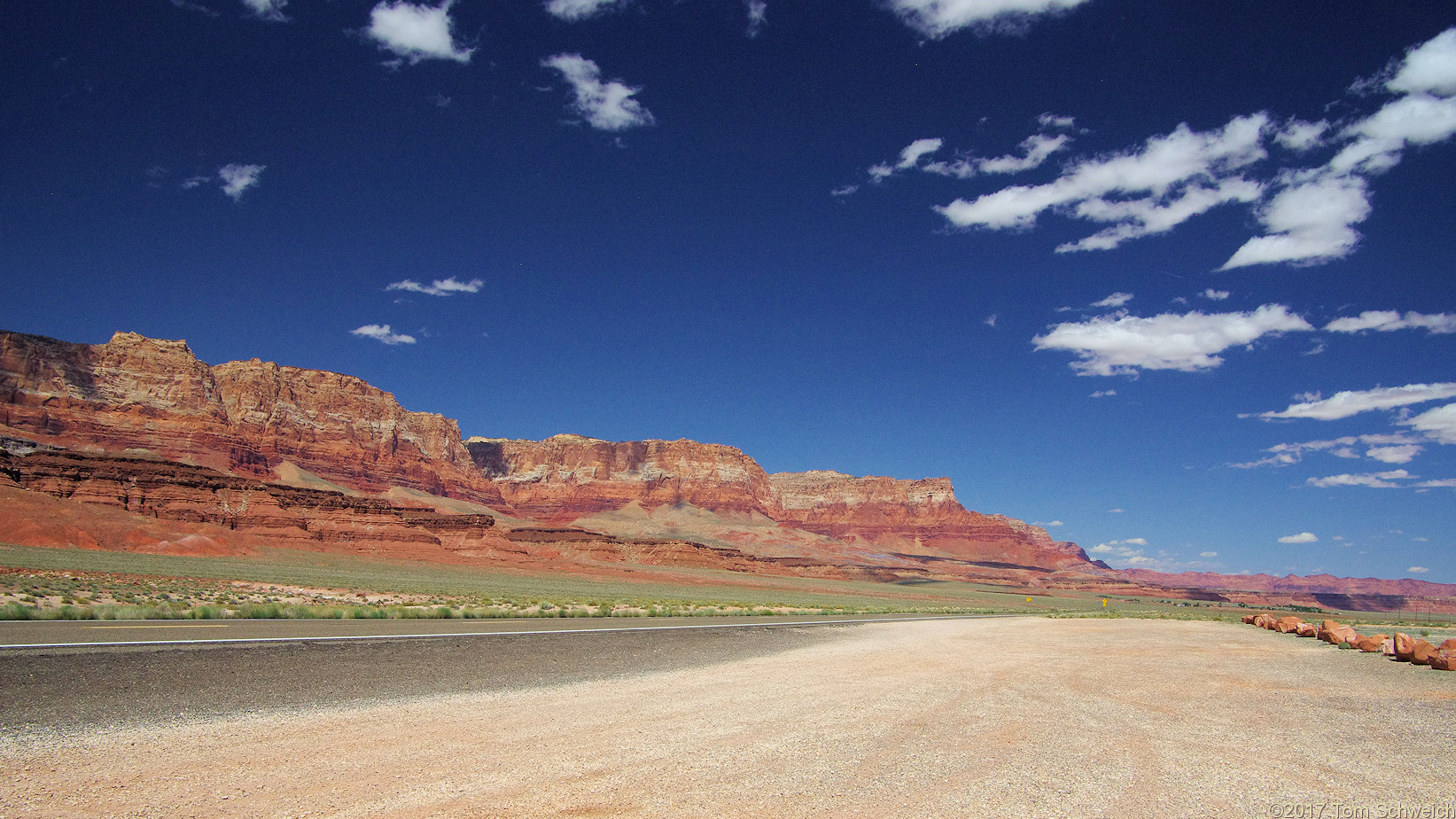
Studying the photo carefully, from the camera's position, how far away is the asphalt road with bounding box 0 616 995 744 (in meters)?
8.09

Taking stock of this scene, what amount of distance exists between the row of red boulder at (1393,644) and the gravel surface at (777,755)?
479 cm

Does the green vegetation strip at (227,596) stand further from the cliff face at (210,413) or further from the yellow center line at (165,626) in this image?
the cliff face at (210,413)

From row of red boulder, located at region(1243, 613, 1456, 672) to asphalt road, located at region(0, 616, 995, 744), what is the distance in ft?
45.4

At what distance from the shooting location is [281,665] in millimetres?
10867

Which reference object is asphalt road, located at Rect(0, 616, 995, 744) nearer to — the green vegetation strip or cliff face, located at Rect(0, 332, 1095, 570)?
the green vegetation strip

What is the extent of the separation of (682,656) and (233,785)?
10.3 meters

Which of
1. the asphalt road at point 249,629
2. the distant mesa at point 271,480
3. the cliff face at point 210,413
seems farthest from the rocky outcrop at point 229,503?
the asphalt road at point 249,629

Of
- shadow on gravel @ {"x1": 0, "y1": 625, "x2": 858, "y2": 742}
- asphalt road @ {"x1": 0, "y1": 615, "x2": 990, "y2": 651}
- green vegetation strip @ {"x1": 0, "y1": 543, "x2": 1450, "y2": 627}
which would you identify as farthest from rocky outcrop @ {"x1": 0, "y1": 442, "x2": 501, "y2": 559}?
shadow on gravel @ {"x1": 0, "y1": 625, "x2": 858, "y2": 742}

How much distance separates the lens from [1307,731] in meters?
8.62

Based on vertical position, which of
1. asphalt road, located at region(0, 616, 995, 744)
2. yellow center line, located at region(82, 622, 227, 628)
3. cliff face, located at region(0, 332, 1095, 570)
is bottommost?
yellow center line, located at region(82, 622, 227, 628)

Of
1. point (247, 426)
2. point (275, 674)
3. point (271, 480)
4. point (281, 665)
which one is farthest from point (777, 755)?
point (247, 426)

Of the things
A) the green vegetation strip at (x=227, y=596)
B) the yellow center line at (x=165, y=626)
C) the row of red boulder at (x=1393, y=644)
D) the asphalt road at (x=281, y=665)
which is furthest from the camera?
the green vegetation strip at (x=227, y=596)

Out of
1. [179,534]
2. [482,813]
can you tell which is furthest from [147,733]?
[179,534]

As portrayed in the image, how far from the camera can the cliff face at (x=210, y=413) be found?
110500 mm
